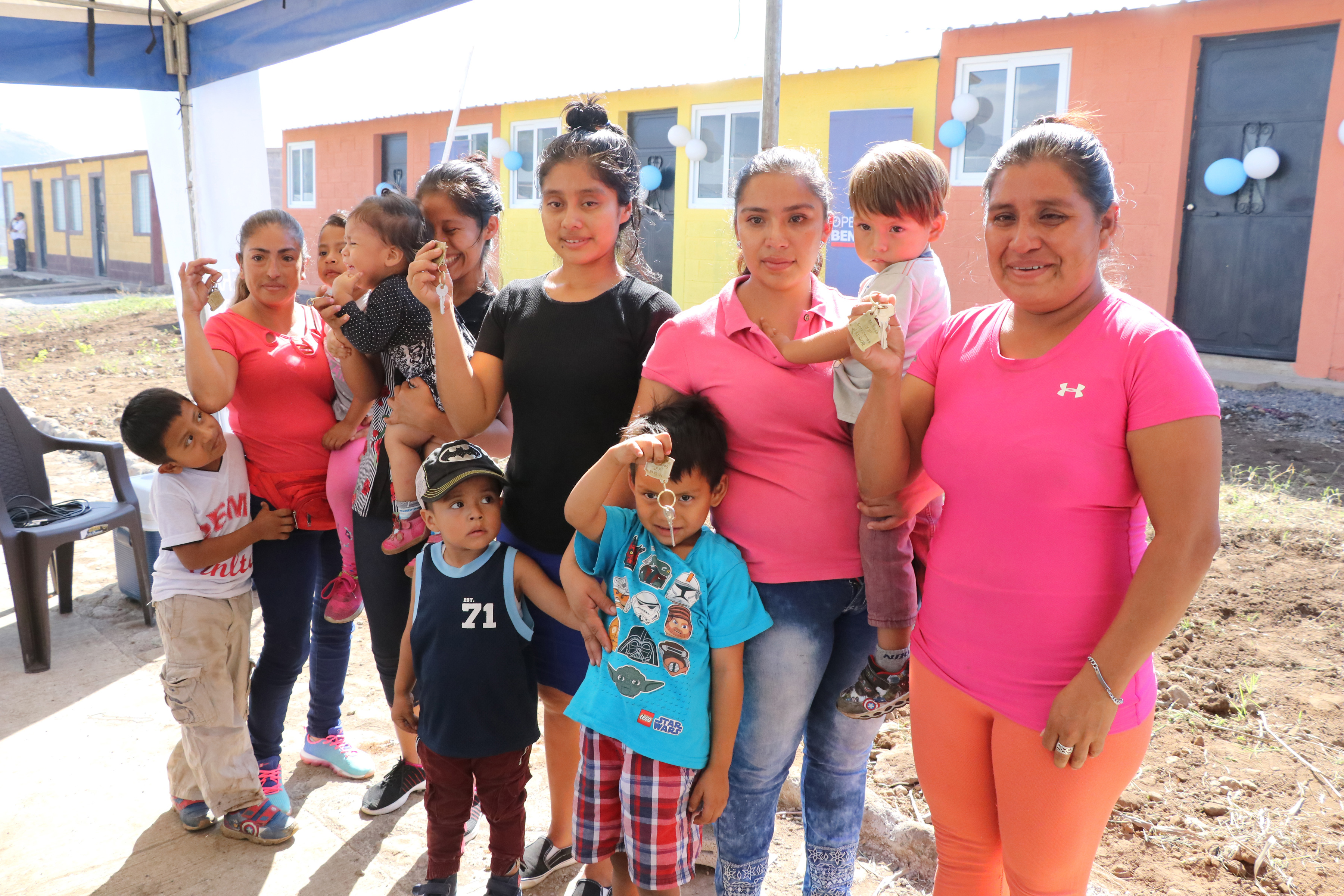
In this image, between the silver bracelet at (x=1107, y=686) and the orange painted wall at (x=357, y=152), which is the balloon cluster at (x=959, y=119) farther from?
the silver bracelet at (x=1107, y=686)

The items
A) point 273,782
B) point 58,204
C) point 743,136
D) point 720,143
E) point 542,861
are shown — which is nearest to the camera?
point 542,861

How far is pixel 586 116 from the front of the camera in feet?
7.43

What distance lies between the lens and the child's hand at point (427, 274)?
6.88 ft

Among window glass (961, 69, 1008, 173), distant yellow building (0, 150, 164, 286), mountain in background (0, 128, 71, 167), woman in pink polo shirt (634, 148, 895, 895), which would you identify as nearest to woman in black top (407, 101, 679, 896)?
woman in pink polo shirt (634, 148, 895, 895)

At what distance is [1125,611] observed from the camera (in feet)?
4.67

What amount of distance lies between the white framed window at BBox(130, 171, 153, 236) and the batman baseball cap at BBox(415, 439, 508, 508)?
1018 inches

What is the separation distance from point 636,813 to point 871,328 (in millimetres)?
1086

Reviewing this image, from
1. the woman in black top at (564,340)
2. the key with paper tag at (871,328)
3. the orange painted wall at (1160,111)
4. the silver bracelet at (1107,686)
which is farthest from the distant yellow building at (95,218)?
the silver bracelet at (1107,686)

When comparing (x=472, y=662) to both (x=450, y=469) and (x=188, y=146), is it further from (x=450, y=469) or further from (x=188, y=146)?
(x=188, y=146)

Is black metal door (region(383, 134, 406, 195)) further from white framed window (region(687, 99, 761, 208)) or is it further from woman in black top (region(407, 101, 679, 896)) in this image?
woman in black top (region(407, 101, 679, 896))

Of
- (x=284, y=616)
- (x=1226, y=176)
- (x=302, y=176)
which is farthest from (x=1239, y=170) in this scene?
(x=302, y=176)

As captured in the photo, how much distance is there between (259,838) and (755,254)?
214 cm

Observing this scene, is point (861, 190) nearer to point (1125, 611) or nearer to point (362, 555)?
point (1125, 611)

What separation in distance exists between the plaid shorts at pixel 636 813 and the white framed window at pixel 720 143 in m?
10.3
